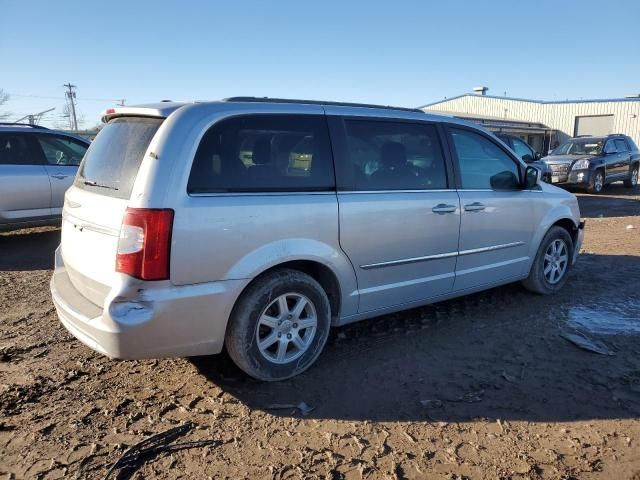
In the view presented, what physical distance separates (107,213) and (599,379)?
3445 mm

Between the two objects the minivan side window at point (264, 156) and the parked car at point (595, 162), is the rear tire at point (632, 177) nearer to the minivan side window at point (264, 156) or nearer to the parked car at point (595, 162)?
the parked car at point (595, 162)

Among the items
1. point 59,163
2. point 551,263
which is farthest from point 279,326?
point 59,163

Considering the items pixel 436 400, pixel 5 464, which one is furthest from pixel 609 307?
pixel 5 464

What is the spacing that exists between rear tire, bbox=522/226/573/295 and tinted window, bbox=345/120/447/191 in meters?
1.69

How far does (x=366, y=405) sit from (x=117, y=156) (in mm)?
2248

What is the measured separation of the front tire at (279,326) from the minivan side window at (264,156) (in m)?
0.62

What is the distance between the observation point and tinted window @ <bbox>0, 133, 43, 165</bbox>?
7168mm

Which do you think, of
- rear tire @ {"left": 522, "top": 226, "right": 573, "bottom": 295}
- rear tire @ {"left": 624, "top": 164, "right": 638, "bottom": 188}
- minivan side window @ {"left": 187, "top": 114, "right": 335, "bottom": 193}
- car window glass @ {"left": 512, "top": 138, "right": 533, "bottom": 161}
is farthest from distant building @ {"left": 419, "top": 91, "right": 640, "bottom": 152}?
minivan side window @ {"left": 187, "top": 114, "right": 335, "bottom": 193}

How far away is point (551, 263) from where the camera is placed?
543cm

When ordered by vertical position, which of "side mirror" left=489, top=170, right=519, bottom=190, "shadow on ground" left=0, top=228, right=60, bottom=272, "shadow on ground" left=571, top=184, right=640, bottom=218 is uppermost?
"side mirror" left=489, top=170, right=519, bottom=190

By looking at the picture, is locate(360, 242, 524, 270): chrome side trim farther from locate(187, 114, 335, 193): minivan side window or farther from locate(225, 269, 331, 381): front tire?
locate(187, 114, 335, 193): minivan side window

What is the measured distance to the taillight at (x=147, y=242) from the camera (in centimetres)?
285

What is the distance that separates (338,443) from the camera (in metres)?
2.87

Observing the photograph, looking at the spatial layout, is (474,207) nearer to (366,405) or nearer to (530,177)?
(530,177)
